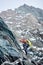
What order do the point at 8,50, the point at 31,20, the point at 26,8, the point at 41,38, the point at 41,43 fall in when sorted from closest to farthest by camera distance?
the point at 8,50 → the point at 41,43 → the point at 41,38 → the point at 31,20 → the point at 26,8

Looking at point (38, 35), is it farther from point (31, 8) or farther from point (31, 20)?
point (31, 8)

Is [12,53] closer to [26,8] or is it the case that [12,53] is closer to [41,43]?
[41,43]

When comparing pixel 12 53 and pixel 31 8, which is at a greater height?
pixel 12 53

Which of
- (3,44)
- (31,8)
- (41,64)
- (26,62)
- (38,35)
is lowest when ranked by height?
(31,8)

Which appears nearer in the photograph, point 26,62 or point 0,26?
point 26,62

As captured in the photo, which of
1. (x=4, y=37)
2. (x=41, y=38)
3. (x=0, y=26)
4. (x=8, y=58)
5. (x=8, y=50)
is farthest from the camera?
(x=41, y=38)

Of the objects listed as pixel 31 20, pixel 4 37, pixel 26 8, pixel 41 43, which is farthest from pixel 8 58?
pixel 26 8

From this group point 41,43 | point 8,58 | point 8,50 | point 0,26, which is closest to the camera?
point 8,58

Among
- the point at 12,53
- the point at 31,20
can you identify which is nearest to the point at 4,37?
the point at 12,53

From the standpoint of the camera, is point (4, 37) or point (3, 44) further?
point (4, 37)
